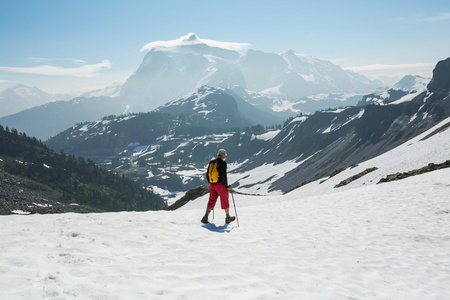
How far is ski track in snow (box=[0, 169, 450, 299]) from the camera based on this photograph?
277 inches

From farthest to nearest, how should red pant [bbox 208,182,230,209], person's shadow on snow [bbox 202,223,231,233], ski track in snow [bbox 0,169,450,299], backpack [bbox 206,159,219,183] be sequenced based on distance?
red pant [bbox 208,182,230,209] < backpack [bbox 206,159,219,183] < person's shadow on snow [bbox 202,223,231,233] < ski track in snow [bbox 0,169,450,299]

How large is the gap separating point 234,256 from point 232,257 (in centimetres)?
15

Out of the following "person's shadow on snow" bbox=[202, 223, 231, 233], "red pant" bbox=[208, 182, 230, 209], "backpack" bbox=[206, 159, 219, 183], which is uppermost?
"backpack" bbox=[206, 159, 219, 183]

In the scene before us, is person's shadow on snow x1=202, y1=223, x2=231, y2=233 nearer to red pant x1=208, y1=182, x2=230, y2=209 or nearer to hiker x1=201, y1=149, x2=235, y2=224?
hiker x1=201, y1=149, x2=235, y2=224

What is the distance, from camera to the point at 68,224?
40.8 feet

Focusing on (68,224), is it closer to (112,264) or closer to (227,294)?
(112,264)

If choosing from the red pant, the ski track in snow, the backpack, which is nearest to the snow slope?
the ski track in snow

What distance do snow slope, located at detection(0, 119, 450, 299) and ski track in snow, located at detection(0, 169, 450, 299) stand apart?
36mm

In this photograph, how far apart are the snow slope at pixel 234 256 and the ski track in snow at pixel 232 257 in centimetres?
4

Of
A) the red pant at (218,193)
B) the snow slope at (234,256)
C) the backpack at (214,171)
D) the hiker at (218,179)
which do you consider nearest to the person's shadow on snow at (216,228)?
the snow slope at (234,256)

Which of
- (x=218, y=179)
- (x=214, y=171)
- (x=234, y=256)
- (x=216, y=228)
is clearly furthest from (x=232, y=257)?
(x=214, y=171)

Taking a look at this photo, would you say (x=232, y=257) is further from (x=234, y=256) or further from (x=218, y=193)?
(x=218, y=193)

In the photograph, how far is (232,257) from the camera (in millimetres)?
9922

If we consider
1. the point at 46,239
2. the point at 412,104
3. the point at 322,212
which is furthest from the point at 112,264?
the point at 412,104
